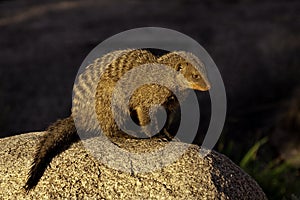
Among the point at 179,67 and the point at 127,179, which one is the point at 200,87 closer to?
the point at 179,67

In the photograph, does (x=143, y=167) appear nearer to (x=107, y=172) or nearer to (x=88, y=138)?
(x=107, y=172)

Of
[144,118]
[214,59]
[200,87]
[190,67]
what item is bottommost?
[214,59]

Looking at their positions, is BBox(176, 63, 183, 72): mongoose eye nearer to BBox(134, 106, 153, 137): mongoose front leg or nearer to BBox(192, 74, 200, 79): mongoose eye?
BBox(192, 74, 200, 79): mongoose eye

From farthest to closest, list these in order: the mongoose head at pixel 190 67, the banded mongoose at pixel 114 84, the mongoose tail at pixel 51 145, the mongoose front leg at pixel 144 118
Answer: the mongoose head at pixel 190 67 → the mongoose front leg at pixel 144 118 → the banded mongoose at pixel 114 84 → the mongoose tail at pixel 51 145

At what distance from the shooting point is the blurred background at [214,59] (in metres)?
8.18

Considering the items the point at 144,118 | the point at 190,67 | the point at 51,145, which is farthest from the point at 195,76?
the point at 51,145

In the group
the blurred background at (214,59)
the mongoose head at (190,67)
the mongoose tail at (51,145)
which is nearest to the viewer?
the mongoose tail at (51,145)

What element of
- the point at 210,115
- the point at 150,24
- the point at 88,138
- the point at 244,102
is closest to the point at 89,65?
the point at 88,138

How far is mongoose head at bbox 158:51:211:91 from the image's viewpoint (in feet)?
15.5

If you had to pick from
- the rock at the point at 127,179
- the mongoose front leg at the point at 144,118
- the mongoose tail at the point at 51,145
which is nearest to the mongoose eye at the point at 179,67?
the mongoose front leg at the point at 144,118

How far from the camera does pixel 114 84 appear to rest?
4582 millimetres

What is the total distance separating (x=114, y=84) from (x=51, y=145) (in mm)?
668

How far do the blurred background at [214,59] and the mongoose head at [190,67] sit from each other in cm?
150

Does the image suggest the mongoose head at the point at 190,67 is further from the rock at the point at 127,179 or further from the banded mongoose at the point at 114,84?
the rock at the point at 127,179
